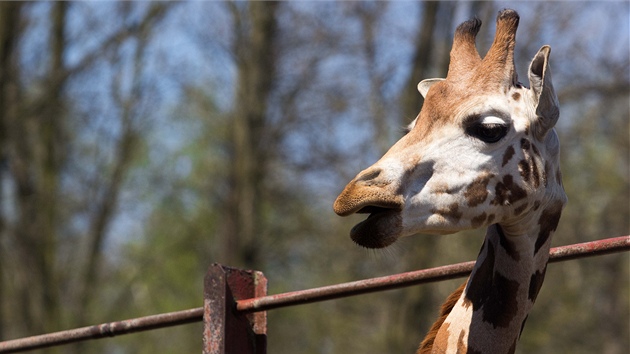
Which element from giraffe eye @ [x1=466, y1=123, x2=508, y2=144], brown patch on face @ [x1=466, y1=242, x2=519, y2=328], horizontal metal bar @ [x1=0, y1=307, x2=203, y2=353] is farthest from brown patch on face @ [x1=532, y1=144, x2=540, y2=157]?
horizontal metal bar @ [x1=0, y1=307, x2=203, y2=353]

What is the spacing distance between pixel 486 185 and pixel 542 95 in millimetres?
404

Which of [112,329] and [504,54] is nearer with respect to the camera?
[504,54]

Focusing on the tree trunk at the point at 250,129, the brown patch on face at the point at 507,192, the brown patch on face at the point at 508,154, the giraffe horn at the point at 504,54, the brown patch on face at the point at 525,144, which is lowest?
the brown patch on face at the point at 507,192

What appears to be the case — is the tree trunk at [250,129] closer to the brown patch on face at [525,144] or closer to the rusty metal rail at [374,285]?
the rusty metal rail at [374,285]

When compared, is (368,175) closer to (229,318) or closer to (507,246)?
(507,246)

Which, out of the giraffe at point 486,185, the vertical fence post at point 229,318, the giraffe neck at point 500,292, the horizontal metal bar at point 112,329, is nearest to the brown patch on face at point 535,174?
the giraffe at point 486,185

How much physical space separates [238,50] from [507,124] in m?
12.3

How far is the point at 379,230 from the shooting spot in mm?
3658

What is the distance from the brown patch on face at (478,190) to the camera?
12.4 feet

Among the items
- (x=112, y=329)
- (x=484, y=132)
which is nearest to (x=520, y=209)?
(x=484, y=132)

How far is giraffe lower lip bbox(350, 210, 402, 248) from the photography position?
3.65 meters

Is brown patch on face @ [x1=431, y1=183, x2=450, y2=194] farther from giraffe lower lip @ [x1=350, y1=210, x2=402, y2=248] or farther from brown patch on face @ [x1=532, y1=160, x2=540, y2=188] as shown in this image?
brown patch on face @ [x1=532, y1=160, x2=540, y2=188]

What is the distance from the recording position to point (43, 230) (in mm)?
15859

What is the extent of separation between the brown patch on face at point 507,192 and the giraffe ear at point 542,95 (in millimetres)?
238
